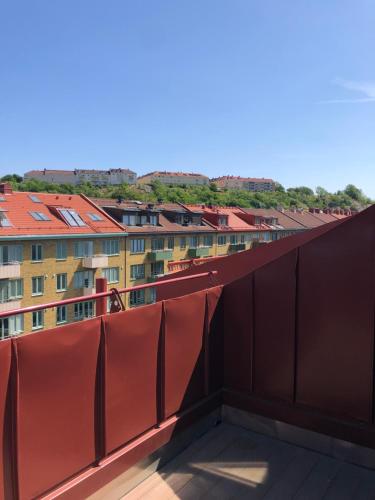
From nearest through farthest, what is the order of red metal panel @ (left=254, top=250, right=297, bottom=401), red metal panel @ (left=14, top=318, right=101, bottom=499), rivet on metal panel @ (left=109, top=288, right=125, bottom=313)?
red metal panel @ (left=14, top=318, right=101, bottom=499) → rivet on metal panel @ (left=109, top=288, right=125, bottom=313) → red metal panel @ (left=254, top=250, right=297, bottom=401)

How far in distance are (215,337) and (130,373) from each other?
5.29ft

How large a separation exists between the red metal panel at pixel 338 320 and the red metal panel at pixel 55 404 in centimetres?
252

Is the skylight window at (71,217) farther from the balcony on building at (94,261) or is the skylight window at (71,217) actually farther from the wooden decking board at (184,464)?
the wooden decking board at (184,464)

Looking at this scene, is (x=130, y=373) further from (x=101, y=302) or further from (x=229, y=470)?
(x=229, y=470)

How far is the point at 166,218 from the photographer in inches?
1833

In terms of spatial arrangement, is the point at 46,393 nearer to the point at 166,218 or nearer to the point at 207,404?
the point at 207,404

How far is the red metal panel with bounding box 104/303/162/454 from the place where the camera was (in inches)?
160

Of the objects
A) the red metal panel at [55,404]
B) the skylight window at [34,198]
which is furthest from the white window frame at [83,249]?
the red metal panel at [55,404]

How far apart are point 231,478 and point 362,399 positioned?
1.65 m

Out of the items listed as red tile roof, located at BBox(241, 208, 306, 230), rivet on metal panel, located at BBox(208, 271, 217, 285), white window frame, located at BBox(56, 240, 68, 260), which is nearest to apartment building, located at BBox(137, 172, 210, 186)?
red tile roof, located at BBox(241, 208, 306, 230)

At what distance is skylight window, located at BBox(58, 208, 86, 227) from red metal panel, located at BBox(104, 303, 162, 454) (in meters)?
32.1

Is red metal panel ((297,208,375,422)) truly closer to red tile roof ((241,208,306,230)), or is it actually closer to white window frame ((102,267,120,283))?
white window frame ((102,267,120,283))

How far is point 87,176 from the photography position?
149m

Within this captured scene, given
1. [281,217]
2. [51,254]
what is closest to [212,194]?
[281,217]
